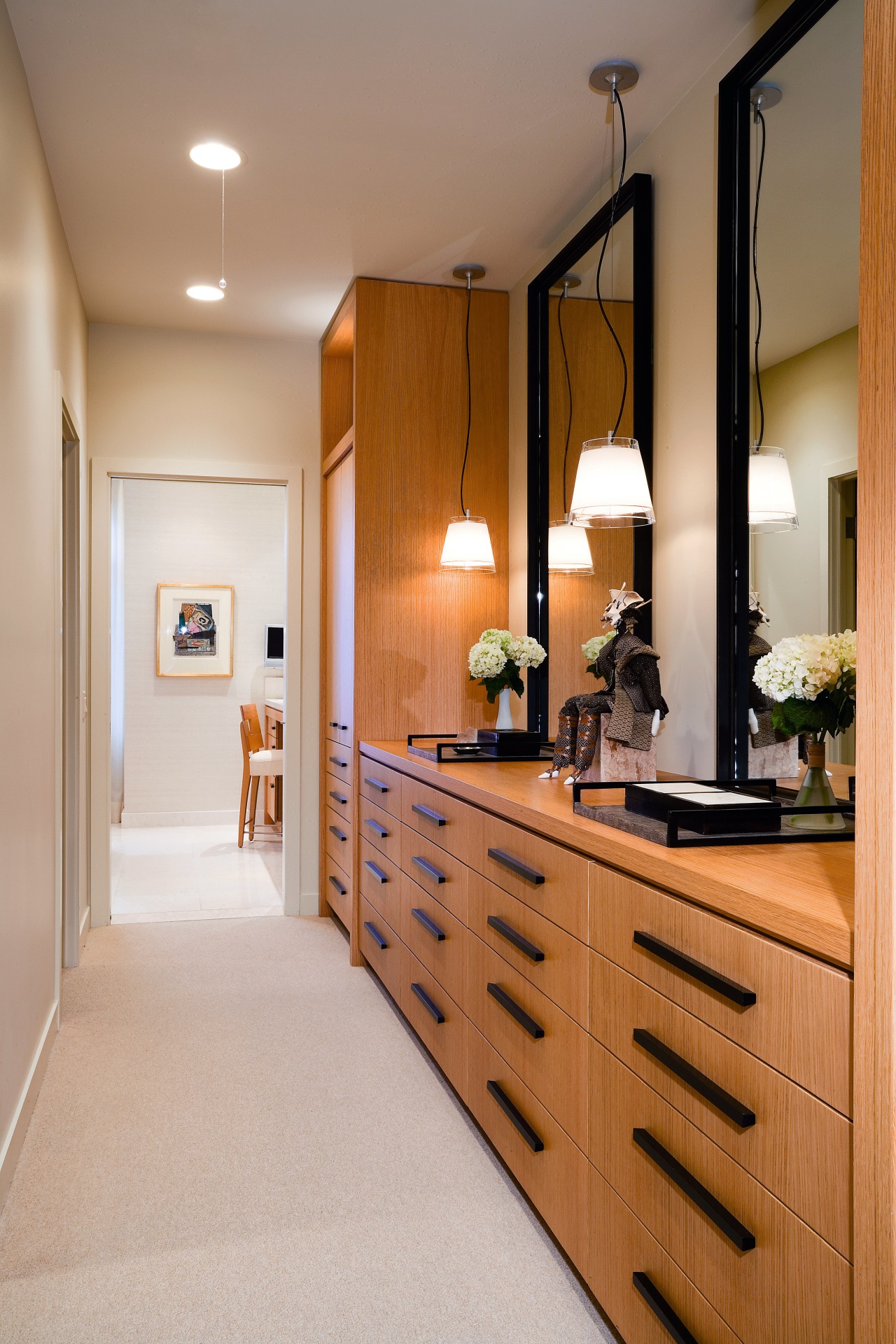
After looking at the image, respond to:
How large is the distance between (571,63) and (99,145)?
4.46ft

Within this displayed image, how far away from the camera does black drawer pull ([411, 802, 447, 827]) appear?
2588 mm

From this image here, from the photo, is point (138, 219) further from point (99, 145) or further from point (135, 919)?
point (135, 919)

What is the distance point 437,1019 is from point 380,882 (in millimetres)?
828

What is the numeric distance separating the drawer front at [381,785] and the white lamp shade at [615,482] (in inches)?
44.2

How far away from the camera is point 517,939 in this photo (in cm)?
201

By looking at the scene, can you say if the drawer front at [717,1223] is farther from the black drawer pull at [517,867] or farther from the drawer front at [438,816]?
the drawer front at [438,816]

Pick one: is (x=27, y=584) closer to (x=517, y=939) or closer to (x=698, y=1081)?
(x=517, y=939)

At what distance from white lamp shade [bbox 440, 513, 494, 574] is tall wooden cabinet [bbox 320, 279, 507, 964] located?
0.84 ft

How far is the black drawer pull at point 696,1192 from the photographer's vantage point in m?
1.21

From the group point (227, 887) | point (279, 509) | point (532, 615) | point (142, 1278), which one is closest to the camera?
point (142, 1278)

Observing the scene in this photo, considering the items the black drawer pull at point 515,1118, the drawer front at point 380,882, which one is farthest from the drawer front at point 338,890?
the black drawer pull at point 515,1118

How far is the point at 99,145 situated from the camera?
2.79 metres

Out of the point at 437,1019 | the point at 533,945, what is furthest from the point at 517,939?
the point at 437,1019

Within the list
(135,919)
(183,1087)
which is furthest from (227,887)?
(183,1087)
